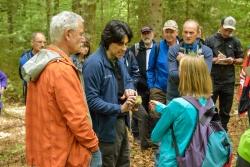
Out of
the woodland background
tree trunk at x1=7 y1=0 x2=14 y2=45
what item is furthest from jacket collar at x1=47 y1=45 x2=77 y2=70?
tree trunk at x1=7 y1=0 x2=14 y2=45

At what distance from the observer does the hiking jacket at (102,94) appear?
13.7 feet

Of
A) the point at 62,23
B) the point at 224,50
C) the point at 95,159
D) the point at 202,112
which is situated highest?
the point at 62,23

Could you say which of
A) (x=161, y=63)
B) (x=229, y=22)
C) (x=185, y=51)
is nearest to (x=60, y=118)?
(x=185, y=51)

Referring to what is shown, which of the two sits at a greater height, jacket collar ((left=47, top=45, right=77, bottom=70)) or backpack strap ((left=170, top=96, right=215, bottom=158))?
jacket collar ((left=47, top=45, right=77, bottom=70))

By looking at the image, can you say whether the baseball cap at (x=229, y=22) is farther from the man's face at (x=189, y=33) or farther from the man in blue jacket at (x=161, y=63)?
the man's face at (x=189, y=33)

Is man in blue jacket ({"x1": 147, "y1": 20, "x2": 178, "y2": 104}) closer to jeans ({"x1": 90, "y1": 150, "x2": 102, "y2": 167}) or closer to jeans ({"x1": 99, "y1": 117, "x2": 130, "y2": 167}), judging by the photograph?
jeans ({"x1": 99, "y1": 117, "x2": 130, "y2": 167})

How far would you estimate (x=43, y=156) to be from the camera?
339cm

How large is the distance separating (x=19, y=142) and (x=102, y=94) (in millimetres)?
4741

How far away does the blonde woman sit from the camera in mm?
3844

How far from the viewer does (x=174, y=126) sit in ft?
12.9

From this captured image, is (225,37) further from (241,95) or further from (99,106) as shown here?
(99,106)

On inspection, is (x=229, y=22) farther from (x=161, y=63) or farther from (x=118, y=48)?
(x=118, y=48)

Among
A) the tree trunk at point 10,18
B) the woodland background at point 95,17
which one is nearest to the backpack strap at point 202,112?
the woodland background at point 95,17

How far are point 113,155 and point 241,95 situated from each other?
2976mm
